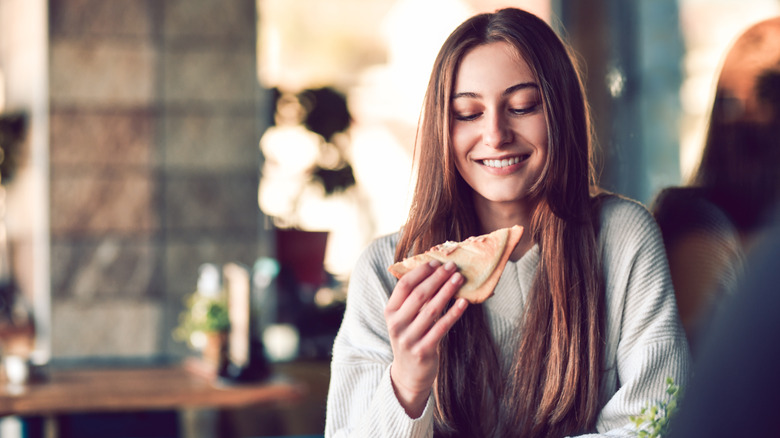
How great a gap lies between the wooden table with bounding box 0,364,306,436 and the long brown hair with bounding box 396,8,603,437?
1.67 m

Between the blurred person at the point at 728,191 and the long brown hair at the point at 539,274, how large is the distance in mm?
546

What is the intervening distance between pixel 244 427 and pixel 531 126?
3822 mm

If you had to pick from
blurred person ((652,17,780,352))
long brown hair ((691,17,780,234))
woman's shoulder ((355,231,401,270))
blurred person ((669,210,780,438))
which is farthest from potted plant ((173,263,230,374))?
blurred person ((669,210,780,438))

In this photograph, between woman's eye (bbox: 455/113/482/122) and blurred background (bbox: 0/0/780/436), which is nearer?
woman's eye (bbox: 455/113/482/122)

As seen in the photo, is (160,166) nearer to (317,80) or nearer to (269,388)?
(317,80)

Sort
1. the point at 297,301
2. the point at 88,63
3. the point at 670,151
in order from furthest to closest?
the point at 297,301 → the point at 88,63 → the point at 670,151

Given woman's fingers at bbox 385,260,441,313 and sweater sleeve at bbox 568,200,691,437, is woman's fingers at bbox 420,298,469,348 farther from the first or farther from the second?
sweater sleeve at bbox 568,200,691,437

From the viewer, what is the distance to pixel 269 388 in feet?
10.8

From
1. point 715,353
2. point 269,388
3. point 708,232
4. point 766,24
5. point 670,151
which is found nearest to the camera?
point 715,353

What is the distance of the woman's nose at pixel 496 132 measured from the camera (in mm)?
1605

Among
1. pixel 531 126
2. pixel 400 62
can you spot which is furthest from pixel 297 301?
pixel 531 126

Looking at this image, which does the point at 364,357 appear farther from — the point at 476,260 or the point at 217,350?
the point at 217,350

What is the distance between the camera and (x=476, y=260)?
4.81 ft

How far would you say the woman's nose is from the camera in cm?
161
